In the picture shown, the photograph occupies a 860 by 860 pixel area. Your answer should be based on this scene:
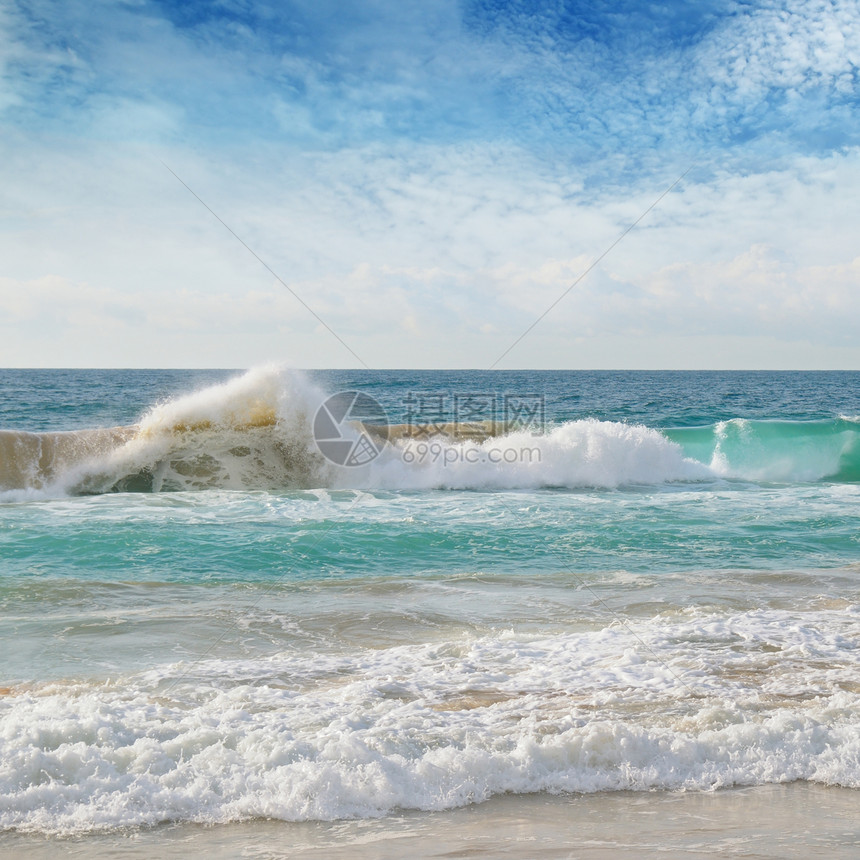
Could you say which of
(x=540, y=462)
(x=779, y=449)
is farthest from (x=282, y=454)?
(x=779, y=449)

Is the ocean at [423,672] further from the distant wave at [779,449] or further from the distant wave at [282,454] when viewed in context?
the distant wave at [779,449]

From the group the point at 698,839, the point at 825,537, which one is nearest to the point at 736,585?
the point at 825,537

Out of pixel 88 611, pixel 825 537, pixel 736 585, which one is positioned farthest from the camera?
pixel 825 537

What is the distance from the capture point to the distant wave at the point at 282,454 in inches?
479

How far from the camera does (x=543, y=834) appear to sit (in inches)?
104

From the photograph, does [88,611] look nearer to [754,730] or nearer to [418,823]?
[418,823]

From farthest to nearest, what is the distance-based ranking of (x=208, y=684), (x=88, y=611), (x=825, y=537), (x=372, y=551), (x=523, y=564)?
(x=825, y=537)
(x=372, y=551)
(x=523, y=564)
(x=88, y=611)
(x=208, y=684)

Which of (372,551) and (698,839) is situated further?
(372,551)

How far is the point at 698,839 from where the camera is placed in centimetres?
259

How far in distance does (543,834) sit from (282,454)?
1113cm

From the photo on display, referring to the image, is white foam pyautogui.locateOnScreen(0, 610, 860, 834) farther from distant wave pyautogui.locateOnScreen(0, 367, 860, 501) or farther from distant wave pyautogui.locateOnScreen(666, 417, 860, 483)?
distant wave pyautogui.locateOnScreen(666, 417, 860, 483)

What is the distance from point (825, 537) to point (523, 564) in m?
4.18

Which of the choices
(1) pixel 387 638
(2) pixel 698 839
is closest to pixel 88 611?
(1) pixel 387 638

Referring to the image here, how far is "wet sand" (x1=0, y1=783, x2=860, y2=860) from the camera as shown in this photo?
251cm
